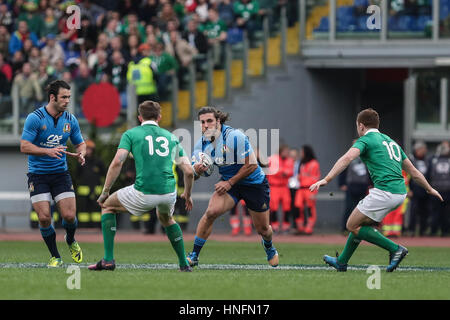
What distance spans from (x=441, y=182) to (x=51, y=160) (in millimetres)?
12000

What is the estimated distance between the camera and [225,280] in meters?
11.9

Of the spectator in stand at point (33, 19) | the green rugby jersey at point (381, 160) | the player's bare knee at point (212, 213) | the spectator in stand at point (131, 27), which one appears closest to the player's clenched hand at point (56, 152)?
the player's bare knee at point (212, 213)

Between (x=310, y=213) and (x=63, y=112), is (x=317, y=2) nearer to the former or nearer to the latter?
(x=310, y=213)

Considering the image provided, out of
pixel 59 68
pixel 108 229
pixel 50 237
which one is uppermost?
pixel 59 68

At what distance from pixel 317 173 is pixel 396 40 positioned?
411cm

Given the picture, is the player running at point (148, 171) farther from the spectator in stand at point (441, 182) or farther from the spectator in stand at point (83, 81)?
the spectator in stand at point (83, 81)

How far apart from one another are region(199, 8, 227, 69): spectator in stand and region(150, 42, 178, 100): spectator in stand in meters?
1.23

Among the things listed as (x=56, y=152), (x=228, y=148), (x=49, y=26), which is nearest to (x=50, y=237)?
(x=56, y=152)

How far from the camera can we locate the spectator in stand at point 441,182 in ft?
77.1

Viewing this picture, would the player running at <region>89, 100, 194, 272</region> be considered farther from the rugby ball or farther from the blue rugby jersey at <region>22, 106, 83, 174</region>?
the blue rugby jersey at <region>22, 106, 83, 174</region>

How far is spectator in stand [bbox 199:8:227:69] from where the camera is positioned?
82.0 feet

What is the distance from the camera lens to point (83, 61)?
81.8 feet

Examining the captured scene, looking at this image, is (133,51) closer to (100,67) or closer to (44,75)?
(100,67)
